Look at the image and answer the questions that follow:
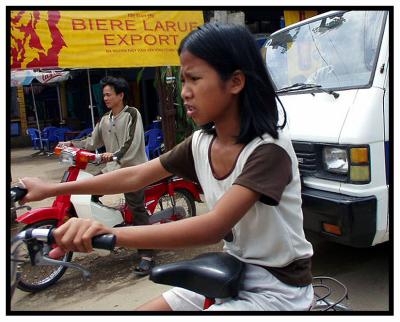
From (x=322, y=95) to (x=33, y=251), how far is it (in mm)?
2594

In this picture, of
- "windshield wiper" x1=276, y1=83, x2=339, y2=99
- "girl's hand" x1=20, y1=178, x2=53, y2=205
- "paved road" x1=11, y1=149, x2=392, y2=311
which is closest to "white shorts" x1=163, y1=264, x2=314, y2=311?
"girl's hand" x1=20, y1=178, x2=53, y2=205

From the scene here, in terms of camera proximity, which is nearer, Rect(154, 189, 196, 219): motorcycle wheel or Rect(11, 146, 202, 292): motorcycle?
Rect(11, 146, 202, 292): motorcycle

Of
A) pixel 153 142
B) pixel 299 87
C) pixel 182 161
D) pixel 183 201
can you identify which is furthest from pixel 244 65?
pixel 153 142

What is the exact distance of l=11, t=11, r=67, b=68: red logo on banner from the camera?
493 cm

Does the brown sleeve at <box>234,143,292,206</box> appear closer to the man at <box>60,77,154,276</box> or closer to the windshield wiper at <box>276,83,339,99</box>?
the windshield wiper at <box>276,83,339,99</box>

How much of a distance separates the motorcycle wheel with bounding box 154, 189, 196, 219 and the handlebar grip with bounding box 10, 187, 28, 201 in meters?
2.79

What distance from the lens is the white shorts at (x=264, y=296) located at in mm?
1424

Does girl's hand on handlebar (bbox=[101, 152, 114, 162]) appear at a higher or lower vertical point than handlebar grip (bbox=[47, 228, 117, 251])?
lower

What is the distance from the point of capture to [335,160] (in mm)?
2920

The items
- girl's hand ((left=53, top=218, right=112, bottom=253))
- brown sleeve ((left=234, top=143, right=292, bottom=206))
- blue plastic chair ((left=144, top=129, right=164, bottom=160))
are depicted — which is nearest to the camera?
girl's hand ((left=53, top=218, right=112, bottom=253))

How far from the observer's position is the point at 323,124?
3014 mm

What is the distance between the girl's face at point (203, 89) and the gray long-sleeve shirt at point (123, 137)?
2.52 meters

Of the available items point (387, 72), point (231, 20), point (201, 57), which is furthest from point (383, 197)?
point (231, 20)

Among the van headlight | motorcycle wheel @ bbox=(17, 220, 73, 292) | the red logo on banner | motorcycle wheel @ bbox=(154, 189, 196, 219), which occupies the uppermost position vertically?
the red logo on banner
